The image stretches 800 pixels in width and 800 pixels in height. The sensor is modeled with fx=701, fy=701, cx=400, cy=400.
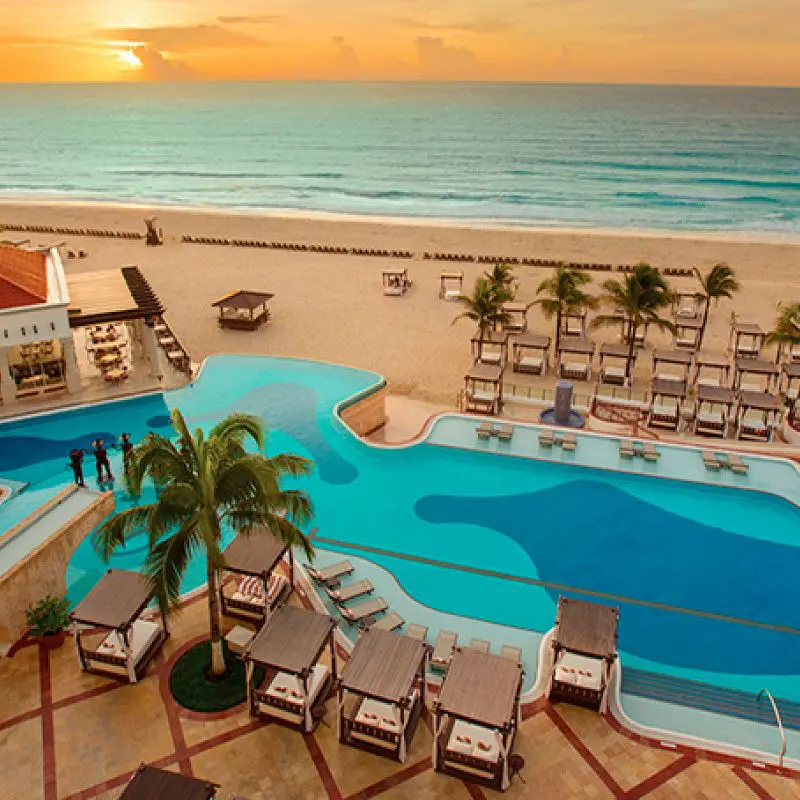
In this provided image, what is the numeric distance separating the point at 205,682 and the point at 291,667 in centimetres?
235

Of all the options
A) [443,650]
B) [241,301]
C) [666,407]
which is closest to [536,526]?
[443,650]

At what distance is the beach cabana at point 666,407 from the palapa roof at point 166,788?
19.5 meters

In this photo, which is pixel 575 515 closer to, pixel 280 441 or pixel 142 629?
pixel 280 441

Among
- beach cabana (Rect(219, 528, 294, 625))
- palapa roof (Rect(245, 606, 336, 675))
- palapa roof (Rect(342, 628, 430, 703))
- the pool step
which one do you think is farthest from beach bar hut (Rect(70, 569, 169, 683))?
the pool step

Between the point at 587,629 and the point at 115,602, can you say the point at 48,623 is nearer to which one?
the point at 115,602

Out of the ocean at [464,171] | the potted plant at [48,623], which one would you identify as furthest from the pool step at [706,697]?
the ocean at [464,171]

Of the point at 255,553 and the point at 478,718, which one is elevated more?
the point at 255,553

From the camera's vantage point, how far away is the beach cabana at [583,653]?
483 inches

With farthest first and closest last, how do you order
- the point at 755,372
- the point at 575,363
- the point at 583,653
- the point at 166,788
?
the point at 575,363 < the point at 755,372 < the point at 583,653 < the point at 166,788

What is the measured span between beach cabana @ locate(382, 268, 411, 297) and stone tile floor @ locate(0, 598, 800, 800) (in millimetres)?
28394

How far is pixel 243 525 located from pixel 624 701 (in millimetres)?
7804

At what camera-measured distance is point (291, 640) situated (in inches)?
477

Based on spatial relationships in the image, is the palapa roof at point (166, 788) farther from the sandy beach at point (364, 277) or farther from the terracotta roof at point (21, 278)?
the sandy beach at point (364, 277)

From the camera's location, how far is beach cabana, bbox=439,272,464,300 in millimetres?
37969
